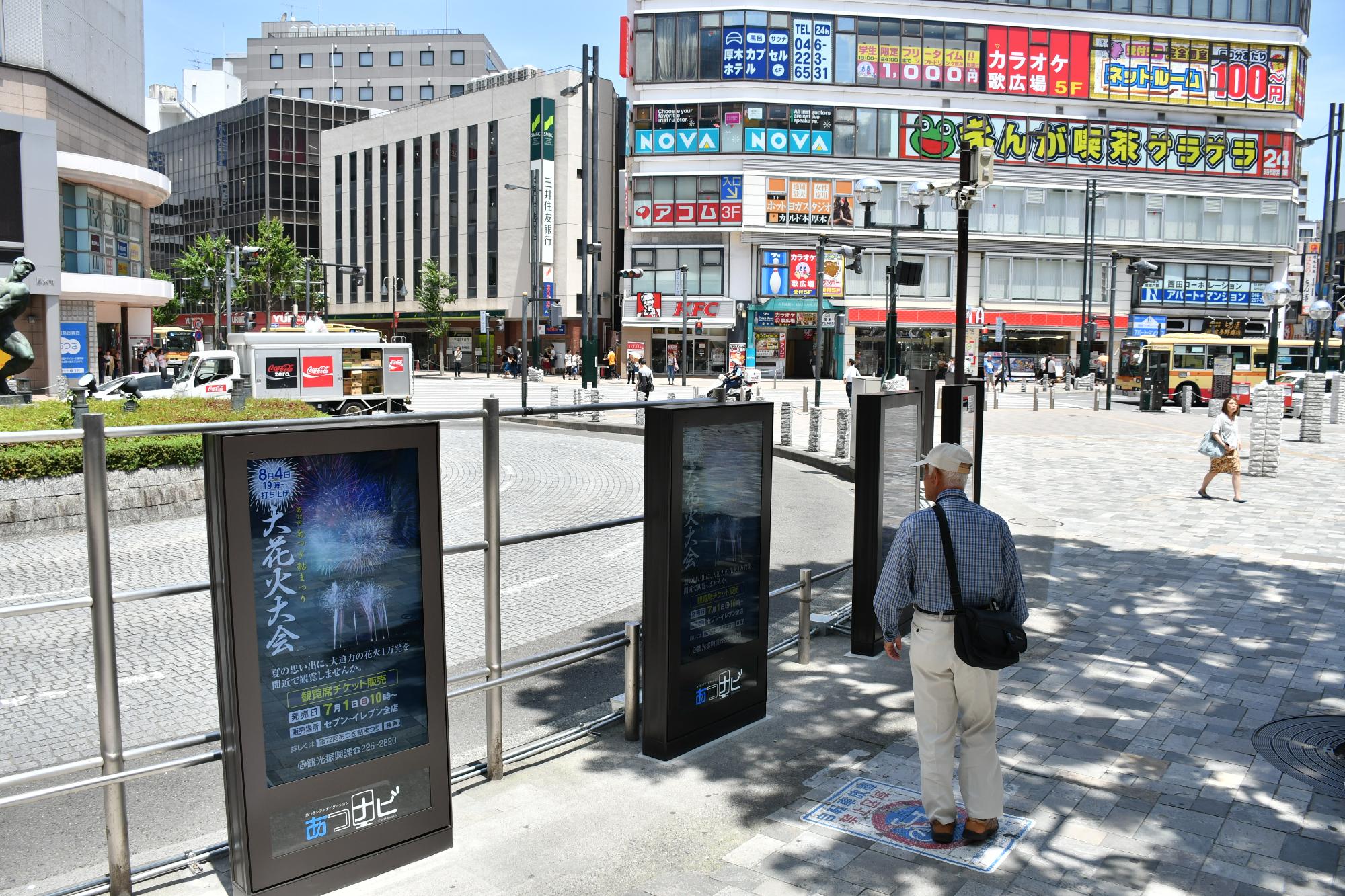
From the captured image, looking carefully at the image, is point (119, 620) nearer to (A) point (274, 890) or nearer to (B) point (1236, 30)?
(A) point (274, 890)

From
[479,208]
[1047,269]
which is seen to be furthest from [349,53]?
[1047,269]

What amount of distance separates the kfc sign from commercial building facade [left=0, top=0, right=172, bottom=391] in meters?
11.8

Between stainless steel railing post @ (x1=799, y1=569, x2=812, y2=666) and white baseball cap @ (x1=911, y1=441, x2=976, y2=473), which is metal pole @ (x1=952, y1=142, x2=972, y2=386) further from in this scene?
white baseball cap @ (x1=911, y1=441, x2=976, y2=473)

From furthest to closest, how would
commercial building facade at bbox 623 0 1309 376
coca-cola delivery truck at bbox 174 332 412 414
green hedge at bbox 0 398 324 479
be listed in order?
commercial building facade at bbox 623 0 1309 376
coca-cola delivery truck at bbox 174 332 412 414
green hedge at bbox 0 398 324 479

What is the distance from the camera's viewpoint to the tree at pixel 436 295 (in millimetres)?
72125

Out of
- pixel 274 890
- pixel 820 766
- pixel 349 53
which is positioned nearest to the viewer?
pixel 274 890

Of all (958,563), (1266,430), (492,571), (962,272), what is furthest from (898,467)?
(1266,430)

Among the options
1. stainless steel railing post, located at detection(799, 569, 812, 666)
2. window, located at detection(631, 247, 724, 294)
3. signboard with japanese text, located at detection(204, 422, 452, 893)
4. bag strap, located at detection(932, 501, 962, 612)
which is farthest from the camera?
window, located at detection(631, 247, 724, 294)

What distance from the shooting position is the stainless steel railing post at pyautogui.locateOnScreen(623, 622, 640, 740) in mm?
6020

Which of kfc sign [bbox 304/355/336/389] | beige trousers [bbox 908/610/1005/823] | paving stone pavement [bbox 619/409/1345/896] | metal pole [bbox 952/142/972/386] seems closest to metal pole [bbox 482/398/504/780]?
paving stone pavement [bbox 619/409/1345/896]

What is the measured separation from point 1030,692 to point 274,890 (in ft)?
16.4

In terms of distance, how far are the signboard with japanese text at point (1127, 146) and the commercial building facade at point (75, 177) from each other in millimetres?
39565

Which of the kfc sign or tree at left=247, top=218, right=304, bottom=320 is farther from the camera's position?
tree at left=247, top=218, right=304, bottom=320

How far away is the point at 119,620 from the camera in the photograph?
24.3 ft
